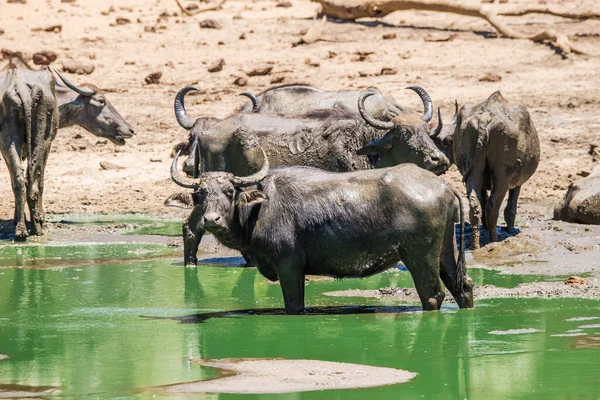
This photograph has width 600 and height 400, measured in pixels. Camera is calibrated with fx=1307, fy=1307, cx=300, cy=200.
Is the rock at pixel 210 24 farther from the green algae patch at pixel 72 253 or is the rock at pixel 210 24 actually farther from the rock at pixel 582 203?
→ the rock at pixel 582 203

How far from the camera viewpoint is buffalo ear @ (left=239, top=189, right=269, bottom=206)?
10258 mm

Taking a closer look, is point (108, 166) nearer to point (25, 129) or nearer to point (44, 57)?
point (25, 129)

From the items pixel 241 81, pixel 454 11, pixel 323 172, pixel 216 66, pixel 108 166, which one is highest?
pixel 454 11

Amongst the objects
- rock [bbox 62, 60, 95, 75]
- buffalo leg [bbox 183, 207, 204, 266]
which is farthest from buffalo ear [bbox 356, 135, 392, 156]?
rock [bbox 62, 60, 95, 75]

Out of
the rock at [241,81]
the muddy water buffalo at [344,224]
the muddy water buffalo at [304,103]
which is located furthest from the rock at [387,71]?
the muddy water buffalo at [344,224]

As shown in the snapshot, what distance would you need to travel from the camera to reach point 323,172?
10.7 meters

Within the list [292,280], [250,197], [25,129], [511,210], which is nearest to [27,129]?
[25,129]

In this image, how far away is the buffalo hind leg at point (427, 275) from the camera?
10.2 m

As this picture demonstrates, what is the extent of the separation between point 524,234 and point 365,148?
289 centimetres

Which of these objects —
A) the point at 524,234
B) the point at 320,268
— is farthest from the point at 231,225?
the point at 524,234

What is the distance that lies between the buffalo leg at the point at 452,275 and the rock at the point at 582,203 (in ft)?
17.3

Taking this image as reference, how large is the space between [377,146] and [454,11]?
13.6 metres

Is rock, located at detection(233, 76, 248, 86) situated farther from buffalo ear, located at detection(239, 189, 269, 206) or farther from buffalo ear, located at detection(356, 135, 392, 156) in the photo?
buffalo ear, located at detection(239, 189, 269, 206)

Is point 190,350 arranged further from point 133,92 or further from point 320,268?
point 133,92
